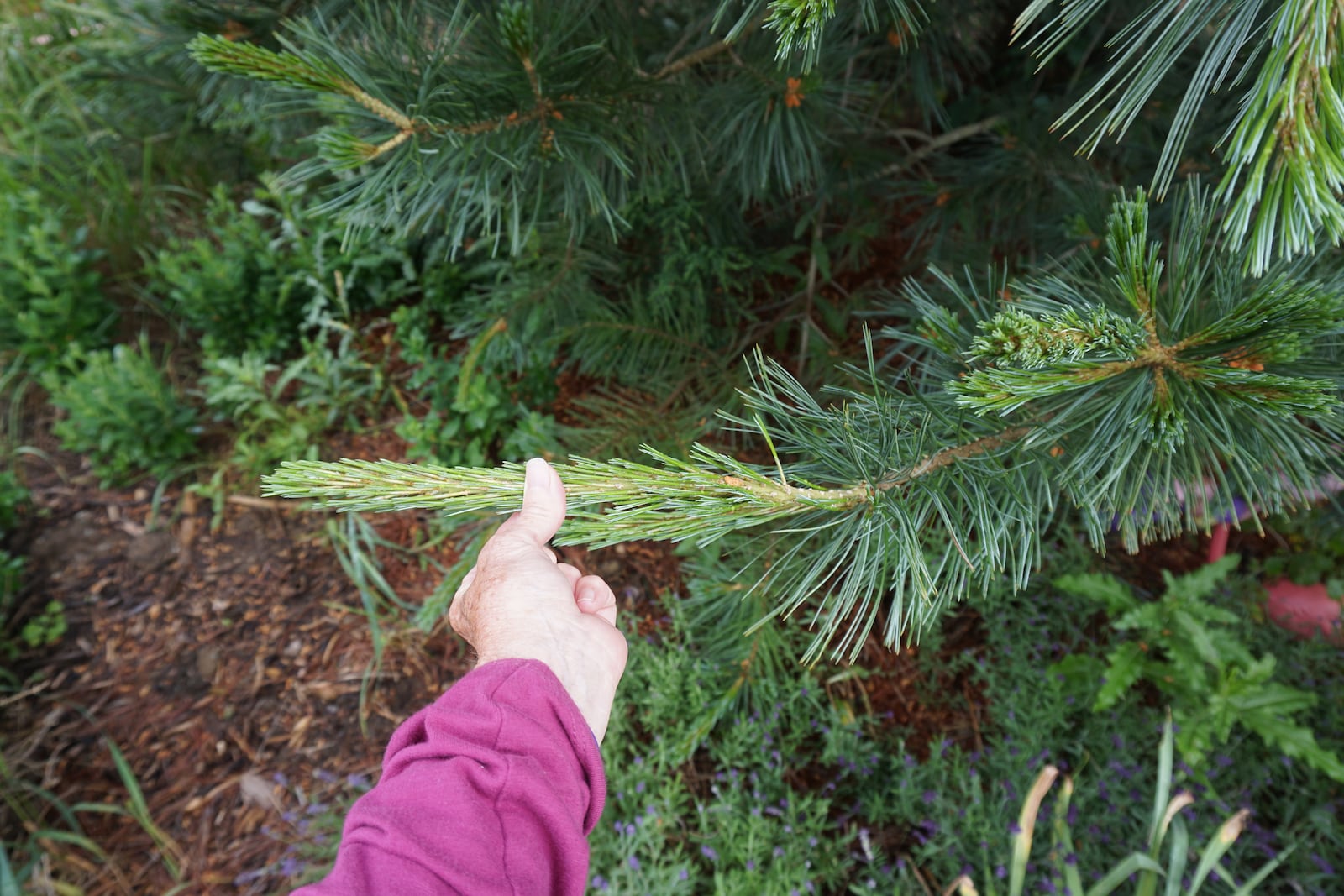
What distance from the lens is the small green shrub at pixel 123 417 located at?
2.18 metres

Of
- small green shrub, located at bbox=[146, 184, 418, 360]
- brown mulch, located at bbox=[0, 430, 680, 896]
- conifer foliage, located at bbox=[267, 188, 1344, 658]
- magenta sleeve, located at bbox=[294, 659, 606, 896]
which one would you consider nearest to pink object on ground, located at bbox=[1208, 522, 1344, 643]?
conifer foliage, located at bbox=[267, 188, 1344, 658]

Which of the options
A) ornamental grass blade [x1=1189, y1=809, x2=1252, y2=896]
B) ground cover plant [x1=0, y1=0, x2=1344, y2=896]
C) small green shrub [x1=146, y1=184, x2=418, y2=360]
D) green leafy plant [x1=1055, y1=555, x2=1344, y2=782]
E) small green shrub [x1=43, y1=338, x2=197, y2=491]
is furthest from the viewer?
small green shrub [x1=146, y1=184, x2=418, y2=360]

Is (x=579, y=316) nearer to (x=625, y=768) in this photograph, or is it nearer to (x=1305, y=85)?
(x=625, y=768)

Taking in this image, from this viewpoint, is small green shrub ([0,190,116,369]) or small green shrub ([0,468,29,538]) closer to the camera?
small green shrub ([0,468,29,538])

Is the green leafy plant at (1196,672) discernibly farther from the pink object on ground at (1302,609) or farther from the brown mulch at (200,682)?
the brown mulch at (200,682)

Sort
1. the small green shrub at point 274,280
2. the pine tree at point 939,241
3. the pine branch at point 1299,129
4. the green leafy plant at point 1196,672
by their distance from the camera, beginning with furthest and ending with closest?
the small green shrub at point 274,280
the green leafy plant at point 1196,672
the pine tree at point 939,241
the pine branch at point 1299,129

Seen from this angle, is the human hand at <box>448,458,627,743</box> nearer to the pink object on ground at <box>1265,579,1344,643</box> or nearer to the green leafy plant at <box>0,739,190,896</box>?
the green leafy plant at <box>0,739,190,896</box>

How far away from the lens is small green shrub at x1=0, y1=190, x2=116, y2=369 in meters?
2.37

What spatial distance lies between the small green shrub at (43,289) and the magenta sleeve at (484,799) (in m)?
2.39

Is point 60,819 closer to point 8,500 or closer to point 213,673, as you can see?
point 213,673

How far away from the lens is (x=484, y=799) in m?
0.72

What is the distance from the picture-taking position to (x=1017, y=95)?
1637mm

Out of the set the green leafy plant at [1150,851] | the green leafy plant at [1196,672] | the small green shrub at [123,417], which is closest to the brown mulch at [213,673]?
the small green shrub at [123,417]

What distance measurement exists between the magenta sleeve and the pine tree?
190 mm
